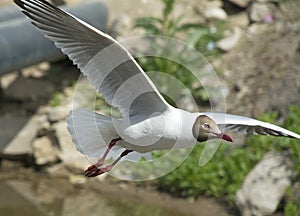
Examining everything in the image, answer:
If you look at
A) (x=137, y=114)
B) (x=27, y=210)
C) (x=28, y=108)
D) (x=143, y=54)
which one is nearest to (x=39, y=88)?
(x=28, y=108)

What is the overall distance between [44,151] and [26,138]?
13.4 inches

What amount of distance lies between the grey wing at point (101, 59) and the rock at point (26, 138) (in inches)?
138

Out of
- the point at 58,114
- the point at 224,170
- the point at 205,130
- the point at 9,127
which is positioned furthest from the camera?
the point at 9,127

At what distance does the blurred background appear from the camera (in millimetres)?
6488

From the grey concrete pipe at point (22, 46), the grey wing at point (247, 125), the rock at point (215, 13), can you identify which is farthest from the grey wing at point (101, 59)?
the rock at point (215, 13)

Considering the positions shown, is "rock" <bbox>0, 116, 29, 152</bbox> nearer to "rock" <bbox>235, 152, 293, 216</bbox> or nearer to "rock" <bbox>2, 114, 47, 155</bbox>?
"rock" <bbox>2, 114, 47, 155</bbox>

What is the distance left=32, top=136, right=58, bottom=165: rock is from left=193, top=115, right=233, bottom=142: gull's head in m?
3.69

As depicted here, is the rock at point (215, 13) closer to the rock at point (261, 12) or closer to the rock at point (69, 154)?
the rock at point (261, 12)

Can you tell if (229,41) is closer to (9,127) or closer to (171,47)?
(171,47)

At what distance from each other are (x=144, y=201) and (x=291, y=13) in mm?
2830

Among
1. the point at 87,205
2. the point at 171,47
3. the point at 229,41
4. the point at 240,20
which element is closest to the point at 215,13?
the point at 240,20

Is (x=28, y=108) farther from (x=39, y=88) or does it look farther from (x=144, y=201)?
(x=144, y=201)

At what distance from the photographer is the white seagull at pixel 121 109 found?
3.98 m

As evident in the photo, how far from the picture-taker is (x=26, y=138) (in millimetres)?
7785
